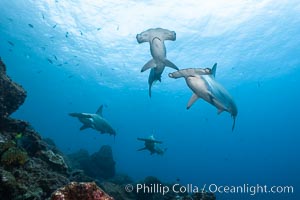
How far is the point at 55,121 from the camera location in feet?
448

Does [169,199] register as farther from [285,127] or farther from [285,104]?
[285,127]

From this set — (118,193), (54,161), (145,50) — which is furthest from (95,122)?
(145,50)

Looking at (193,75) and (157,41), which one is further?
(157,41)

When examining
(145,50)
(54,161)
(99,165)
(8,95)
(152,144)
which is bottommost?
(54,161)

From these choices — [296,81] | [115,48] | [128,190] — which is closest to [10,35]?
[115,48]

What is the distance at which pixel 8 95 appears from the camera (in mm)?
8664

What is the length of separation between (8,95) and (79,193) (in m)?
6.96

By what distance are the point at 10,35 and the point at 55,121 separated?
102 meters

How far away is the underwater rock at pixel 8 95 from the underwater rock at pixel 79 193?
6300 millimetres

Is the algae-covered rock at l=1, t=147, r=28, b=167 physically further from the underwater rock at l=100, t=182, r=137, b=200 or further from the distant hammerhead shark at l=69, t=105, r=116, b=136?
the distant hammerhead shark at l=69, t=105, r=116, b=136

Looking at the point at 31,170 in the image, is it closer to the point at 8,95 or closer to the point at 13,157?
the point at 13,157

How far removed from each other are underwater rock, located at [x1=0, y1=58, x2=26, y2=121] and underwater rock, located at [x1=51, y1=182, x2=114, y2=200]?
6.30 m

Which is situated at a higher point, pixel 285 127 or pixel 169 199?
pixel 285 127

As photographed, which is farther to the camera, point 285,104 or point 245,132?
point 245,132
